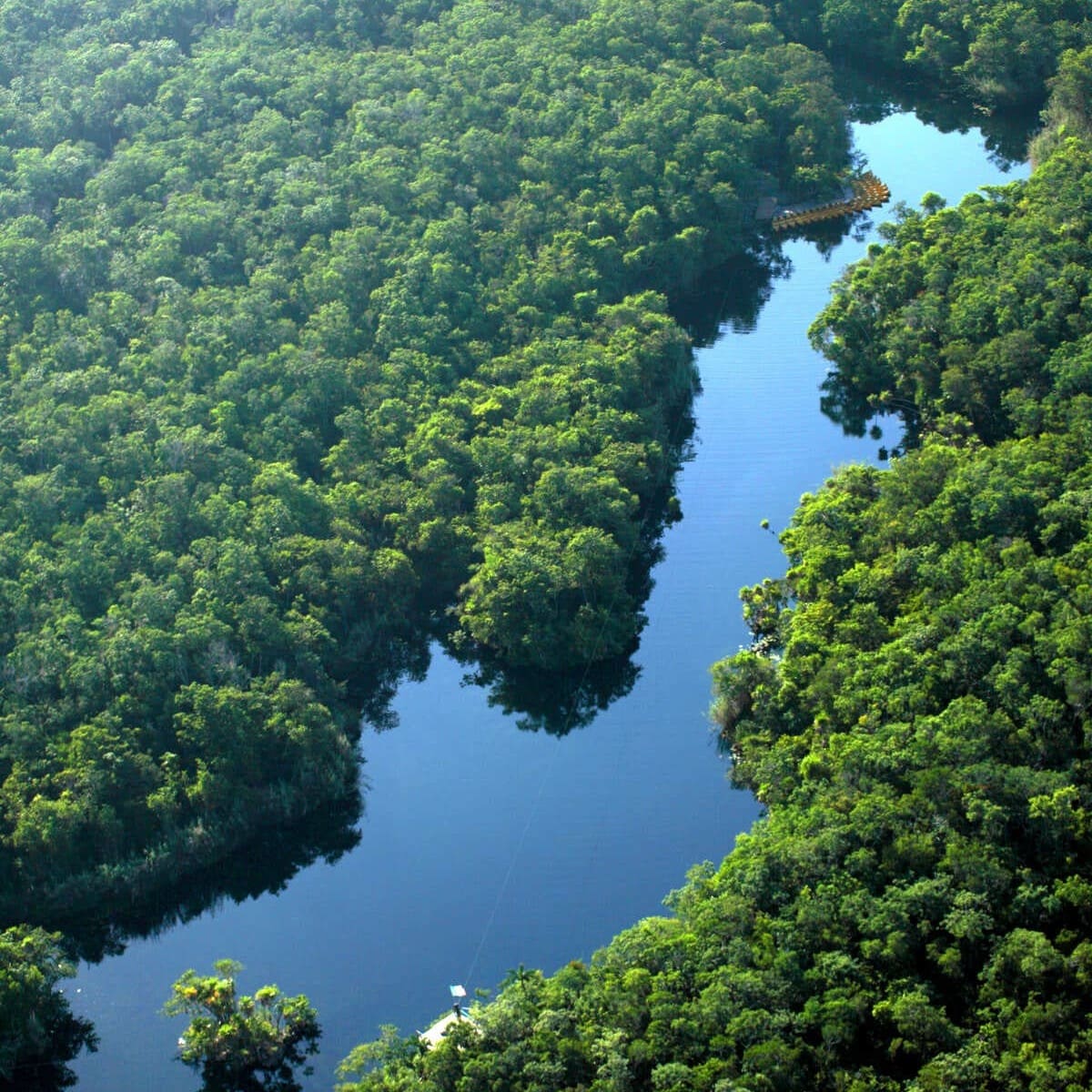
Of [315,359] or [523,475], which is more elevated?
[315,359]

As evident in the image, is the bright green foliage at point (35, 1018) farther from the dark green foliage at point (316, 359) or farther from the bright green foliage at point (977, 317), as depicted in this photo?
the bright green foliage at point (977, 317)

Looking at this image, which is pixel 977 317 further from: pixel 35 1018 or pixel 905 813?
pixel 35 1018

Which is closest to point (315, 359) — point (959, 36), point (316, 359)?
point (316, 359)

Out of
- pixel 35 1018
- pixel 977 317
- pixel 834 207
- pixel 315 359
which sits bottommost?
pixel 35 1018

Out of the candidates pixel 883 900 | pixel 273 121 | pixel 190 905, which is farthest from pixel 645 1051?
pixel 273 121

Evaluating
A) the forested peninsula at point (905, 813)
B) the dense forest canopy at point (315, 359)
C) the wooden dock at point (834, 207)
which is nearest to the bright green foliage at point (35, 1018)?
the dense forest canopy at point (315, 359)

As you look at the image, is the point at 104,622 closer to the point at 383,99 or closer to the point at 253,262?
the point at 253,262
